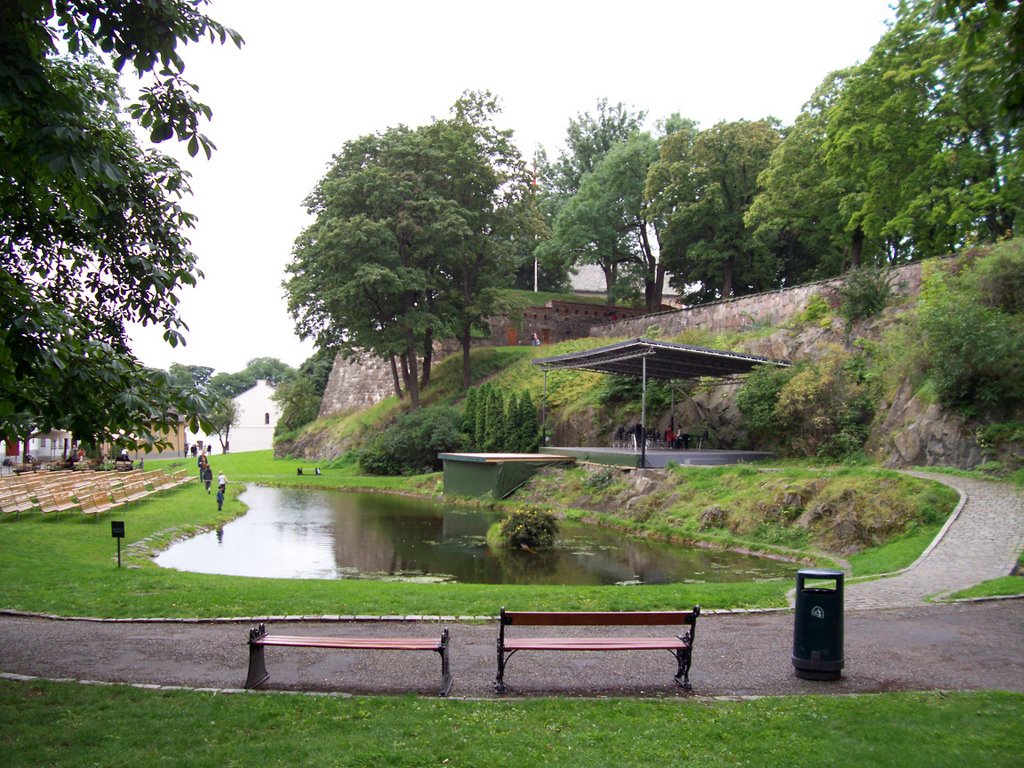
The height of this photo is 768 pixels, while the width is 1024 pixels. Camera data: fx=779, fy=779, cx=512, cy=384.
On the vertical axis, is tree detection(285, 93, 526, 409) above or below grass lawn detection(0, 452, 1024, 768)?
above

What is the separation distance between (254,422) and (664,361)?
7395 cm

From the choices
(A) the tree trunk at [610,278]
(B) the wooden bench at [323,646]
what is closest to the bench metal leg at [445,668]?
(B) the wooden bench at [323,646]

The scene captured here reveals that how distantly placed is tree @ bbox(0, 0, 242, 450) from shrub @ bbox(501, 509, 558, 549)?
12115 millimetres

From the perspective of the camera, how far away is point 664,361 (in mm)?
27922

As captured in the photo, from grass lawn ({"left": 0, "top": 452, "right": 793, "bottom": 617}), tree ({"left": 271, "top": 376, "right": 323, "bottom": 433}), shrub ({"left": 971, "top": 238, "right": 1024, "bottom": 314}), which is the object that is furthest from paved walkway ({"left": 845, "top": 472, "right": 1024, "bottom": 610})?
tree ({"left": 271, "top": 376, "right": 323, "bottom": 433})

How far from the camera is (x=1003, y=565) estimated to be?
1226 cm

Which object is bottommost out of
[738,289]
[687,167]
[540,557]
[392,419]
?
[540,557]

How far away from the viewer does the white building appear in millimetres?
90812

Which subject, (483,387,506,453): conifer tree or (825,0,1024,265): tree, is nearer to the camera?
(825,0,1024,265): tree

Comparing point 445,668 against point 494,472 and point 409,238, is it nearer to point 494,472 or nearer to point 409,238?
point 494,472

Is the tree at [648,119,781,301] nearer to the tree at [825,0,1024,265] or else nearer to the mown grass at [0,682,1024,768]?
the tree at [825,0,1024,265]

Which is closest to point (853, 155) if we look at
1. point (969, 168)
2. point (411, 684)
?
point (969, 168)

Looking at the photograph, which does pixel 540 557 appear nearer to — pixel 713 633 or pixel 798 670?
pixel 713 633

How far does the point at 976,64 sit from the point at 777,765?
2206cm
